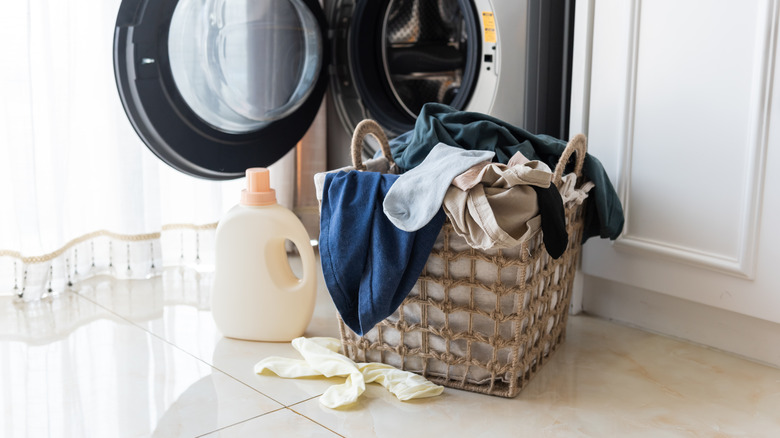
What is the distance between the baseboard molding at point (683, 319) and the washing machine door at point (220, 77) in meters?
0.89

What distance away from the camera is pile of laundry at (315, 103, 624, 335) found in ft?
3.84

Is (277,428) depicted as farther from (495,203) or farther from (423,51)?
(423,51)

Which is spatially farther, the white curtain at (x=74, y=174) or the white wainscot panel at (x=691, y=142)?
the white curtain at (x=74, y=174)

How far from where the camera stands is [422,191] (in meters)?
1.21

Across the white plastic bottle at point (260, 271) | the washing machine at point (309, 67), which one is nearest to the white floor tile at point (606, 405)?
the white plastic bottle at point (260, 271)

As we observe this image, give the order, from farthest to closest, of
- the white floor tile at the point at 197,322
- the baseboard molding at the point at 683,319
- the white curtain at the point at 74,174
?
the white curtain at the point at 74,174
the baseboard molding at the point at 683,319
the white floor tile at the point at 197,322

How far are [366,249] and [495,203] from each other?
0.25 meters

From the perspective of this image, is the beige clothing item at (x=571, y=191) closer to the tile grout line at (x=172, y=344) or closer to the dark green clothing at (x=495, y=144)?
the dark green clothing at (x=495, y=144)

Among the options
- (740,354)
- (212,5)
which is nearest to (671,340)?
(740,354)

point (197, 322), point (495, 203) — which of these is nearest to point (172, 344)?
point (197, 322)

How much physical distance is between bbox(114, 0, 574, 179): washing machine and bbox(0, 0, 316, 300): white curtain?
1.01ft

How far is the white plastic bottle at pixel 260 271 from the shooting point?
1.51 metres

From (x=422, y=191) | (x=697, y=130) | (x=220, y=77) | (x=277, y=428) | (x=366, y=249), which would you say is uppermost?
(x=220, y=77)

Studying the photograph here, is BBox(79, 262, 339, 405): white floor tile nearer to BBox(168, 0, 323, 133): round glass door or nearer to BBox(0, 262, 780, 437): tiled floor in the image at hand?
BBox(0, 262, 780, 437): tiled floor
